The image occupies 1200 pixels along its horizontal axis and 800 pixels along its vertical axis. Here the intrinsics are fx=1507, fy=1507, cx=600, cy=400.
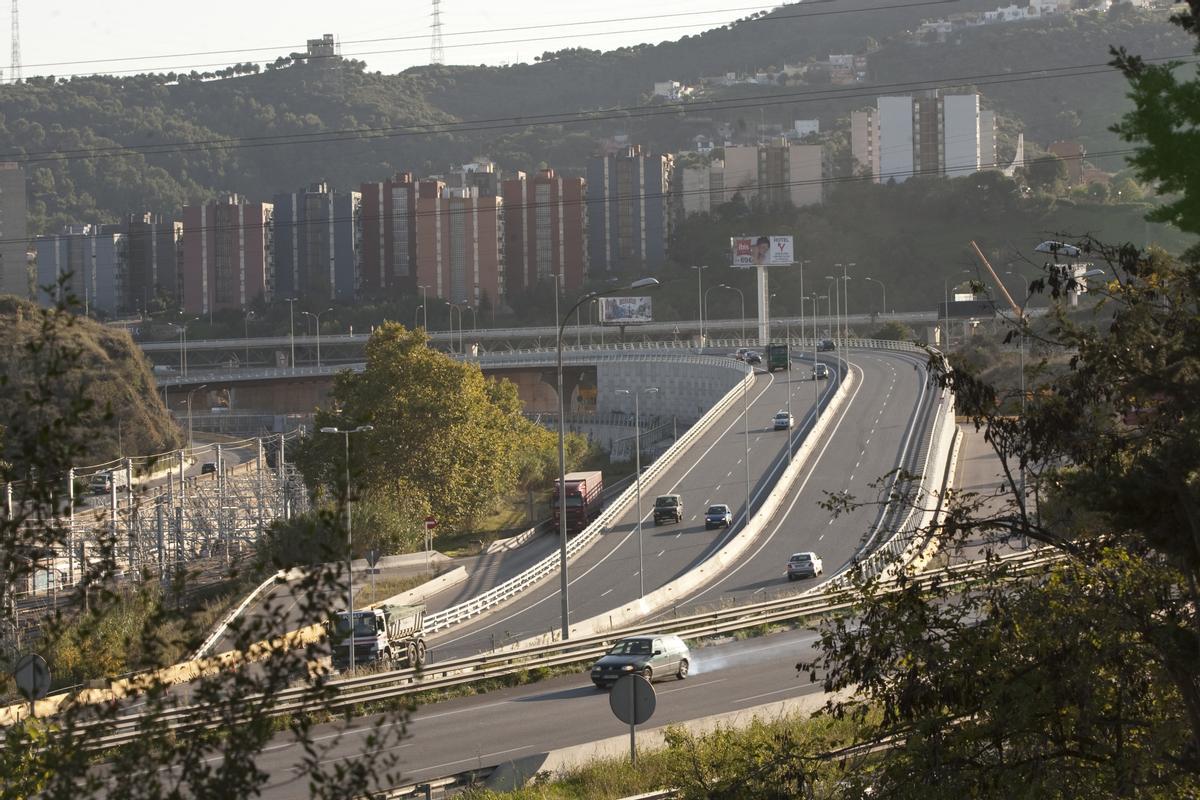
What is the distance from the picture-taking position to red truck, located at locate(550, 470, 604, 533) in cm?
6328

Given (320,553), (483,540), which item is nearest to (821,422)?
(483,540)

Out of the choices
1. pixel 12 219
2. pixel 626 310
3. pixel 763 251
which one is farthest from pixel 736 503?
pixel 12 219

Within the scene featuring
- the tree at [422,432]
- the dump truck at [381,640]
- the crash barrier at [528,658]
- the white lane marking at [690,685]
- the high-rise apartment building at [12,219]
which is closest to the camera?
the crash barrier at [528,658]

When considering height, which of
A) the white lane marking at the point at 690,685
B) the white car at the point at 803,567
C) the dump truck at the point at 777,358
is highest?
the dump truck at the point at 777,358

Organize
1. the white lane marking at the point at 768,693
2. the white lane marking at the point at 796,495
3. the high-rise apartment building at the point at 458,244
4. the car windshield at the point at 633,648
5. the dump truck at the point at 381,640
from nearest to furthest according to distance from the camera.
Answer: the white lane marking at the point at 768,693
the car windshield at the point at 633,648
the dump truck at the point at 381,640
the white lane marking at the point at 796,495
the high-rise apartment building at the point at 458,244

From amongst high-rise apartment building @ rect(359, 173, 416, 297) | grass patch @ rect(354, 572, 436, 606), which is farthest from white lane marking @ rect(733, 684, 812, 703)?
high-rise apartment building @ rect(359, 173, 416, 297)

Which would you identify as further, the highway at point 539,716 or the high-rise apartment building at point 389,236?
the high-rise apartment building at point 389,236

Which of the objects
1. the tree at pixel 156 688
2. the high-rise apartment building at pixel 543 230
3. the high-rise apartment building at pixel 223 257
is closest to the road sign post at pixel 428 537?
the tree at pixel 156 688

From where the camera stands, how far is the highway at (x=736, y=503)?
45281mm

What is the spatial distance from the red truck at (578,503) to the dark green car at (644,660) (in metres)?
32.0

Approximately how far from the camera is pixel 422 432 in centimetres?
6406

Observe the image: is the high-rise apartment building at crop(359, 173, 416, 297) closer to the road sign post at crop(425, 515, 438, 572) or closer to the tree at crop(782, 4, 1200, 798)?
the road sign post at crop(425, 515, 438, 572)

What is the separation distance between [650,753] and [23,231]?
168 m

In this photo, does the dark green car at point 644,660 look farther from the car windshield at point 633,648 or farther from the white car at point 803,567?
the white car at point 803,567
